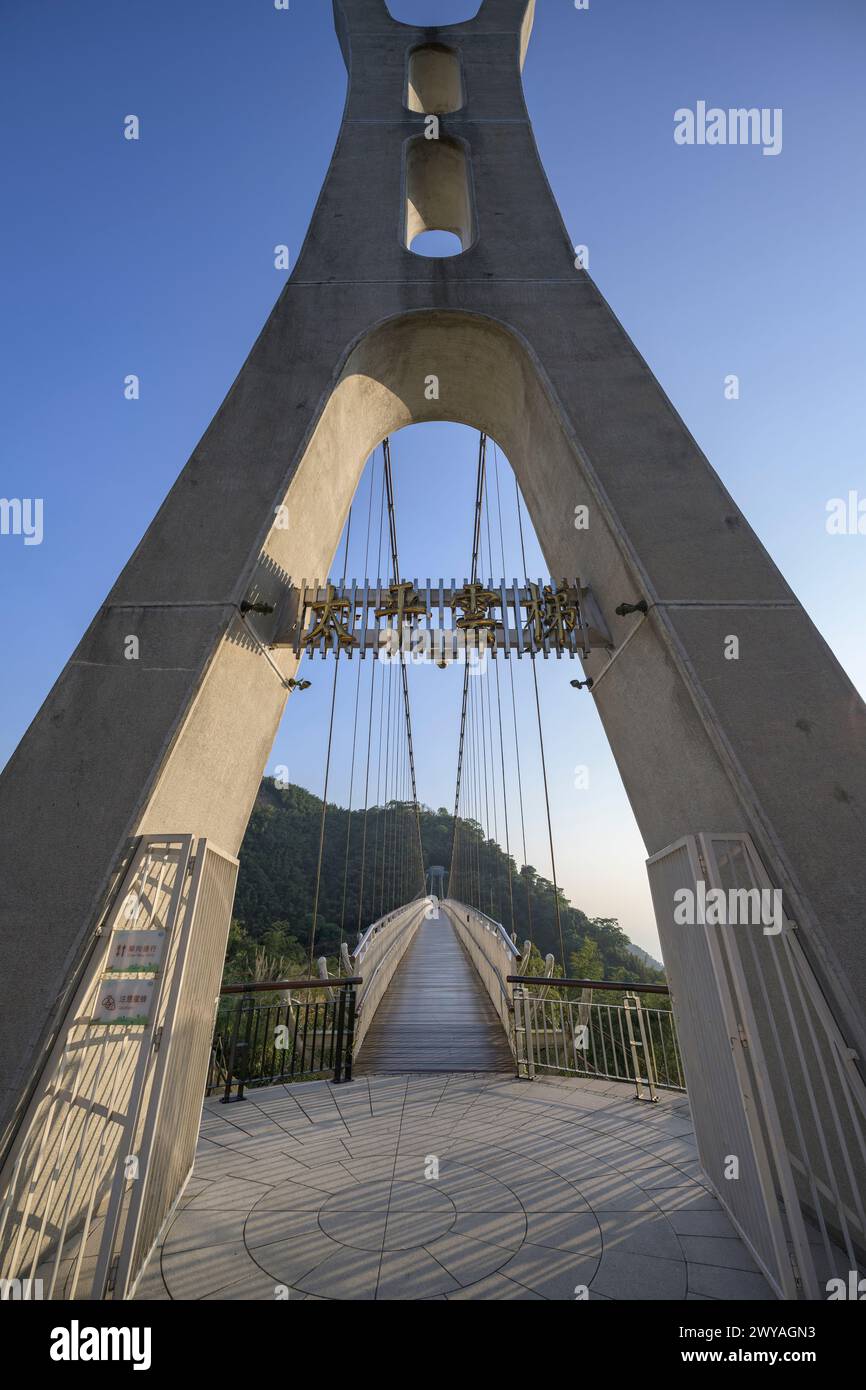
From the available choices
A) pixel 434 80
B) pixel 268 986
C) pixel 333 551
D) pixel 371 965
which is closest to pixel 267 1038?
pixel 268 986

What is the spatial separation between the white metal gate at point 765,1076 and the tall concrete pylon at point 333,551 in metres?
0.17

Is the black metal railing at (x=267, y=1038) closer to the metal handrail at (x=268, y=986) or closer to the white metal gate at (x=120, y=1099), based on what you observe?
the metal handrail at (x=268, y=986)

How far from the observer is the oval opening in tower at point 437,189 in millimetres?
7414

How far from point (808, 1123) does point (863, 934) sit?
1.07 meters

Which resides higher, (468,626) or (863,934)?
(468,626)

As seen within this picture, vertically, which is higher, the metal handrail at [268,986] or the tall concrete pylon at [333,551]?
the tall concrete pylon at [333,551]

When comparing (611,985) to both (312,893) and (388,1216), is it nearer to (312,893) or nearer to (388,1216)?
(388,1216)

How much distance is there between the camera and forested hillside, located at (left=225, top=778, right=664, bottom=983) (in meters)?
28.6

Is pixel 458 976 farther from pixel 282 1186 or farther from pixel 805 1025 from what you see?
pixel 805 1025

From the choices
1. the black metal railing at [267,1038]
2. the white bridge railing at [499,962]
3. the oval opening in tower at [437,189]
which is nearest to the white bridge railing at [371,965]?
the black metal railing at [267,1038]

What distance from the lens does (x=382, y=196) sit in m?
6.52

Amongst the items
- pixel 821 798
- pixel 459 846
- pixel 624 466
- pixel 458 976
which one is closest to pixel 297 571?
pixel 624 466

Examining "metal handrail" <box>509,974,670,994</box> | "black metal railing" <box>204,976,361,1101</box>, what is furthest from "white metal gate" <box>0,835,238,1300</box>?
"metal handrail" <box>509,974,670,994</box>

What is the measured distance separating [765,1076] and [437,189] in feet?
34.0
